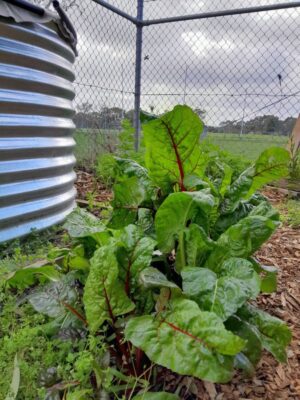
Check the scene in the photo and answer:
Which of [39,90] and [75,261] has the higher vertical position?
[39,90]

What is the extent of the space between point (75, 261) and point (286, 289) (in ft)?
3.57

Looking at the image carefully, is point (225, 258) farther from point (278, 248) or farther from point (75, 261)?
point (278, 248)

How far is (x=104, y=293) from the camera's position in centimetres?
115

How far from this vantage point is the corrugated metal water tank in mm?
1900

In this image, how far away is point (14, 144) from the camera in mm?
1963

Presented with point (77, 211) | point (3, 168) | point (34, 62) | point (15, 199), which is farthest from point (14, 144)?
point (77, 211)

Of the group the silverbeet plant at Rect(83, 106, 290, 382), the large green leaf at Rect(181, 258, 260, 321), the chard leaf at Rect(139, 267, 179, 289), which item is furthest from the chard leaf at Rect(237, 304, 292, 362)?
the chard leaf at Rect(139, 267, 179, 289)

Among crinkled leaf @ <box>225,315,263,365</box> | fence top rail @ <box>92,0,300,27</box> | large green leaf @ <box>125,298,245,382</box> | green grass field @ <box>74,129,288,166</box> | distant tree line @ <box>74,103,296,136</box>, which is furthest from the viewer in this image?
green grass field @ <box>74,129,288,166</box>

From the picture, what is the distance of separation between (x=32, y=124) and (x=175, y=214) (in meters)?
1.18

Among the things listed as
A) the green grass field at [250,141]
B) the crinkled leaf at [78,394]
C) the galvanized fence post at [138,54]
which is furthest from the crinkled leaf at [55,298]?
the green grass field at [250,141]

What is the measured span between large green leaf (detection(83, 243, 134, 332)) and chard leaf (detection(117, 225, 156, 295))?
62mm

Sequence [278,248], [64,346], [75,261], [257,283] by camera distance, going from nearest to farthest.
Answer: [257,283] < [64,346] < [75,261] < [278,248]

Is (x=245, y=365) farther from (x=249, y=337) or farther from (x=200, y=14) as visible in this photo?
(x=200, y=14)

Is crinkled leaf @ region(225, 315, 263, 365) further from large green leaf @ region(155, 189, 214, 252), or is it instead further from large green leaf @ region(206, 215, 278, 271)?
large green leaf @ region(155, 189, 214, 252)
